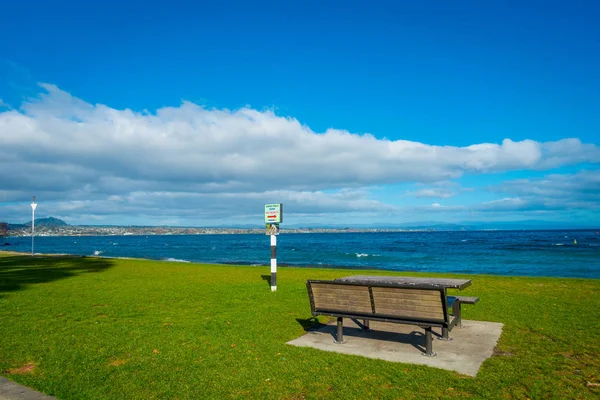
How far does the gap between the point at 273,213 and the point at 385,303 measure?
779cm

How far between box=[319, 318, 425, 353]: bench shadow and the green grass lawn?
29.7 inches

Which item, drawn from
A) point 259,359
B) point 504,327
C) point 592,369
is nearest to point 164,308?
point 259,359

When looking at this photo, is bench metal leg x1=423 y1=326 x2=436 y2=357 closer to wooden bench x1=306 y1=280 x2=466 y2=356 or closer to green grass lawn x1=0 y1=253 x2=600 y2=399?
wooden bench x1=306 y1=280 x2=466 y2=356

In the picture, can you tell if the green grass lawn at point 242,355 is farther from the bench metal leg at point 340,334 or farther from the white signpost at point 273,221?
the white signpost at point 273,221

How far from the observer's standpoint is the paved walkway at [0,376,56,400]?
14.8 feet

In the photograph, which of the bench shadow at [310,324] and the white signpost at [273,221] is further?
the white signpost at [273,221]

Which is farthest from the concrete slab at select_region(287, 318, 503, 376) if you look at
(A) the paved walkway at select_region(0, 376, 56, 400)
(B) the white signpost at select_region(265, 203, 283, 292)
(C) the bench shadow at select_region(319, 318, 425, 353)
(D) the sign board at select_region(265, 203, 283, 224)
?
(D) the sign board at select_region(265, 203, 283, 224)

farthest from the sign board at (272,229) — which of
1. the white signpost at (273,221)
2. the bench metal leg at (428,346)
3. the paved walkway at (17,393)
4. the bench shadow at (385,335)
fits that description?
the paved walkway at (17,393)

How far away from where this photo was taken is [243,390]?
4.82 metres

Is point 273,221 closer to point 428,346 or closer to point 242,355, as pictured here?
point 242,355

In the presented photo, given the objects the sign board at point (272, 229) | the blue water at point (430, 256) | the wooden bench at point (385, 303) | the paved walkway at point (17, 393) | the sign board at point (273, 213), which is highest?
the sign board at point (273, 213)

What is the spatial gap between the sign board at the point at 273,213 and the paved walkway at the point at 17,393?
30.0ft

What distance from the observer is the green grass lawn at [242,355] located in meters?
4.85

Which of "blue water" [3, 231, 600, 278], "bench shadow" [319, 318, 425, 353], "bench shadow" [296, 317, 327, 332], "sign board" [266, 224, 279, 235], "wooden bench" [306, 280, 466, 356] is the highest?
"sign board" [266, 224, 279, 235]
